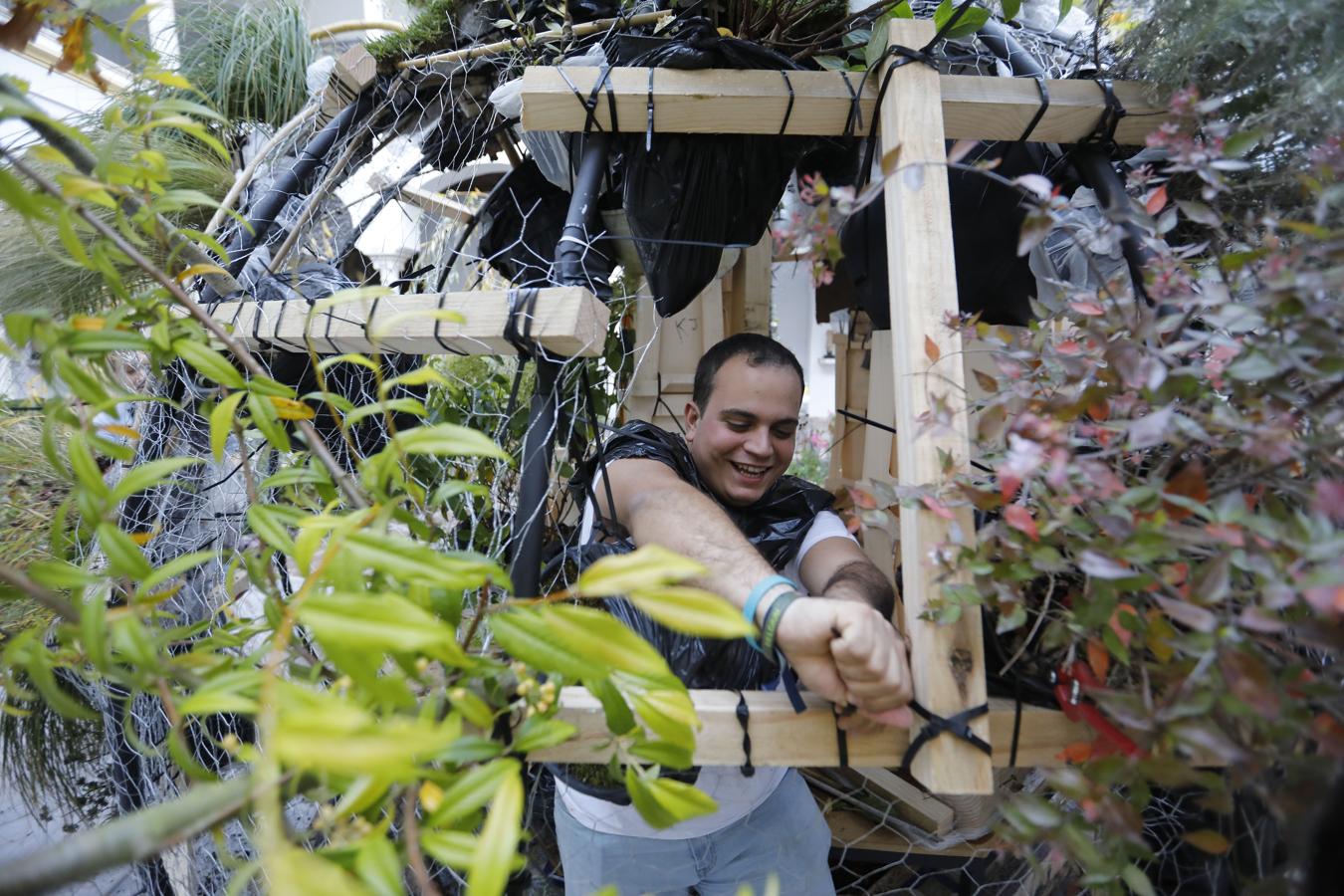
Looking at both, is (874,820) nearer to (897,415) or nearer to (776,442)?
(776,442)

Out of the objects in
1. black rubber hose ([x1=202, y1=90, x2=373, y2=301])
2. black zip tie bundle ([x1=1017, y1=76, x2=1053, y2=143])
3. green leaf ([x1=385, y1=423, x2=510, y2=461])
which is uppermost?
black rubber hose ([x1=202, y1=90, x2=373, y2=301])

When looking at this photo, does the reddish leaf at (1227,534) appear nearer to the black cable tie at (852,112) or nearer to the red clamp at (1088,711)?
the red clamp at (1088,711)

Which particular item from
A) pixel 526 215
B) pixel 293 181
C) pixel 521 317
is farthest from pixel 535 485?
pixel 293 181

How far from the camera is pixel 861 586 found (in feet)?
2.90

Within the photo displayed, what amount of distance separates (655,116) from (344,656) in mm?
671

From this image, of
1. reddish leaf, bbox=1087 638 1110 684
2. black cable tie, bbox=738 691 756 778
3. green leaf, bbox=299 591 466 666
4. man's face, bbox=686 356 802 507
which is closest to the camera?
green leaf, bbox=299 591 466 666

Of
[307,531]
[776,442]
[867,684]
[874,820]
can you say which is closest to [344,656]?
[307,531]

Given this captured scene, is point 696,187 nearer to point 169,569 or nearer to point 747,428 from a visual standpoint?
point 747,428

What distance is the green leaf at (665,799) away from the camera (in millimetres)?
419

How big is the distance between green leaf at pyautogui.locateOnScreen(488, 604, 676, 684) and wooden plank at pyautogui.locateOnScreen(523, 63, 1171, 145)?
596 millimetres

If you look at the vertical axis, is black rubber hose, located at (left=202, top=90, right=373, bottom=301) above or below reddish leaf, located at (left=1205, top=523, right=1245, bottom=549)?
above

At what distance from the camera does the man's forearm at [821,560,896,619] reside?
87 cm

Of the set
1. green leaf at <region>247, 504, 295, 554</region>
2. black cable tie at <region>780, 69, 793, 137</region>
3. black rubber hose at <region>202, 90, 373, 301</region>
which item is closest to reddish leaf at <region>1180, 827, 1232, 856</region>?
green leaf at <region>247, 504, 295, 554</region>

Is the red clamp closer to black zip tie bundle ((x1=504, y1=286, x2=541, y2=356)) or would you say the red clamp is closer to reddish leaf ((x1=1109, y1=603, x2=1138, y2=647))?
reddish leaf ((x1=1109, y1=603, x2=1138, y2=647))
